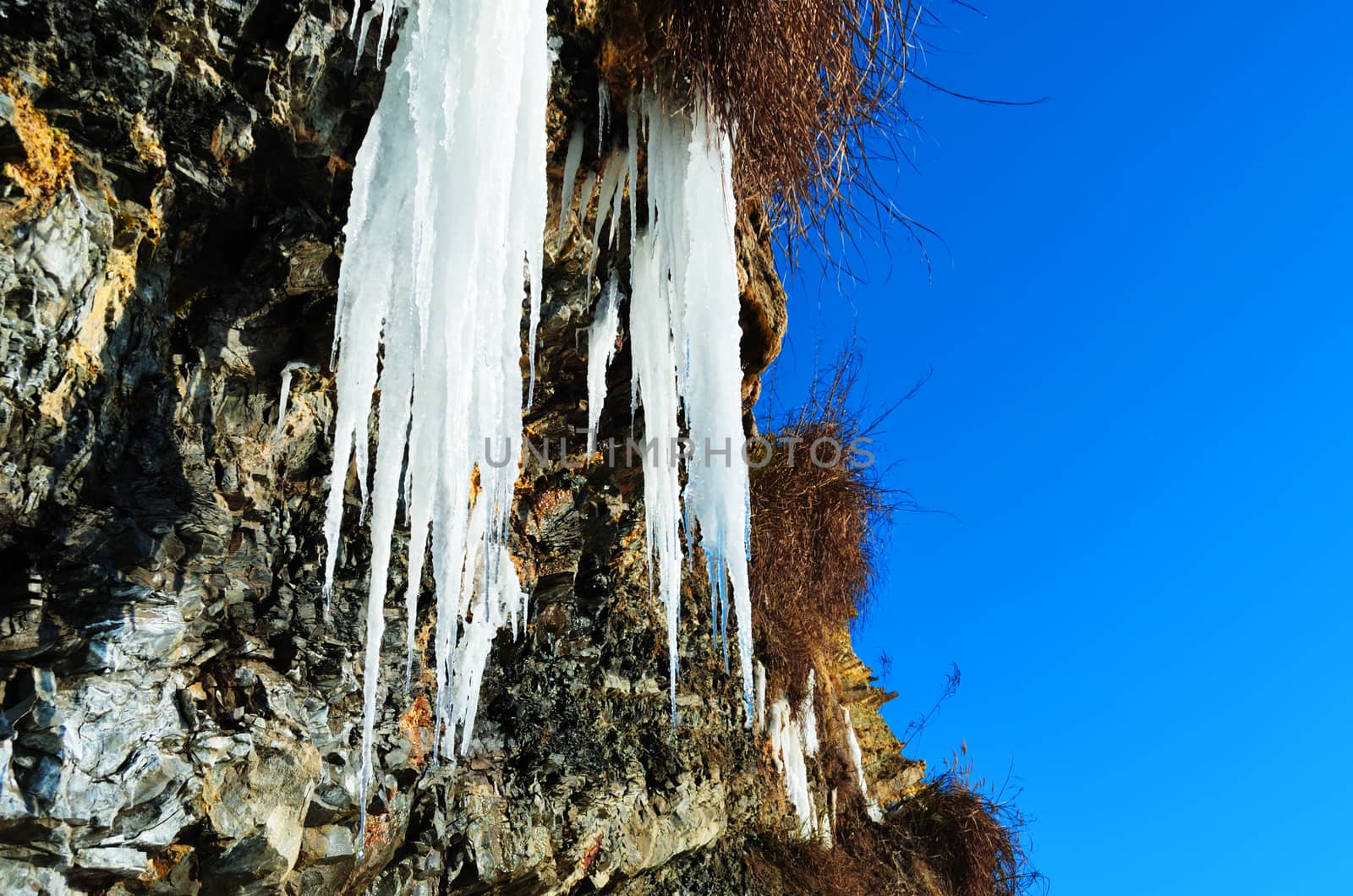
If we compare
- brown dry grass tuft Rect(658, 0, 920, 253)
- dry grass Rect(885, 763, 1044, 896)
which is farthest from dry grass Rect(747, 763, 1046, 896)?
brown dry grass tuft Rect(658, 0, 920, 253)

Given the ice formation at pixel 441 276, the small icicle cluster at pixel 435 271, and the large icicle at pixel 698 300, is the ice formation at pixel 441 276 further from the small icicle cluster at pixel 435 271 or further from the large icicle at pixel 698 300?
the large icicle at pixel 698 300

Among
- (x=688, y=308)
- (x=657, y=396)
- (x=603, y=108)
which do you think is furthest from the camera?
(x=657, y=396)

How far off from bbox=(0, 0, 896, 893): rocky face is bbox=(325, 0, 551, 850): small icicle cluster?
1.06 feet

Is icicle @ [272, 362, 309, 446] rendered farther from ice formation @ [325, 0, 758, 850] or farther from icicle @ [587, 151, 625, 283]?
icicle @ [587, 151, 625, 283]

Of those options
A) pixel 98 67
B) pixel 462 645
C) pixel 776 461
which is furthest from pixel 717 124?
pixel 776 461

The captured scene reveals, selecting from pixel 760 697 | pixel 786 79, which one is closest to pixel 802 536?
pixel 760 697

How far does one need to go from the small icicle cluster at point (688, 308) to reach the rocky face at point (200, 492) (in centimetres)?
20

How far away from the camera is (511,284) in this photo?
2504 millimetres

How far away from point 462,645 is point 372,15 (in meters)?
2.10

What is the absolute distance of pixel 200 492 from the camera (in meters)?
2.54

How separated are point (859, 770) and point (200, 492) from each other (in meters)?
6.02

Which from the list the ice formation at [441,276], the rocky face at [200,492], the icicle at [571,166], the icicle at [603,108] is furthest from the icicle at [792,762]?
the icicle at [603,108]

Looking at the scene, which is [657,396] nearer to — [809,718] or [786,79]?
[786,79]

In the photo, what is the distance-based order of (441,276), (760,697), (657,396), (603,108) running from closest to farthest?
(441,276) < (603,108) < (657,396) < (760,697)
